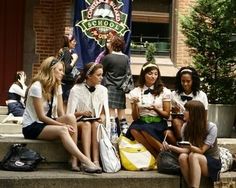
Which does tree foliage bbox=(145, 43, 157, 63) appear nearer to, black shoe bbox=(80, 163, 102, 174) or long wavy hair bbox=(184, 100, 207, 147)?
long wavy hair bbox=(184, 100, 207, 147)

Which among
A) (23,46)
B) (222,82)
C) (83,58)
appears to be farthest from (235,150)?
(23,46)

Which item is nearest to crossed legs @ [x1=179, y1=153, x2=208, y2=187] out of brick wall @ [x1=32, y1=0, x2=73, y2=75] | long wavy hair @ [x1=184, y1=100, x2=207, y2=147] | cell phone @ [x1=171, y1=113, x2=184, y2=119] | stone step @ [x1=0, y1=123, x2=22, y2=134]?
long wavy hair @ [x1=184, y1=100, x2=207, y2=147]

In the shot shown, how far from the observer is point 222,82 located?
11023 mm

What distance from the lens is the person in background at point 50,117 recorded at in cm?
731

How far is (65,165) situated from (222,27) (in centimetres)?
462

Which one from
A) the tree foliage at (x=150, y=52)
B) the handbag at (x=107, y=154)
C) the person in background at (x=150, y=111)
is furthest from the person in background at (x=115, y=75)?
the tree foliage at (x=150, y=52)

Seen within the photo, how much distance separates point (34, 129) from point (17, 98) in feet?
11.4

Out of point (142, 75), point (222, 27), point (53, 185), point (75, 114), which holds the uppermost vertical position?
point (222, 27)

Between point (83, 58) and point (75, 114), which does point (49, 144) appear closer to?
point (75, 114)

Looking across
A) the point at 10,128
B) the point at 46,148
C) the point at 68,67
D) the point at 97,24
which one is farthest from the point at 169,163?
the point at 97,24

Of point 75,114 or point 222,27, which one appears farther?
point 222,27

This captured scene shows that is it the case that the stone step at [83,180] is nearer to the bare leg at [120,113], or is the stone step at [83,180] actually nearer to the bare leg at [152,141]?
the bare leg at [152,141]

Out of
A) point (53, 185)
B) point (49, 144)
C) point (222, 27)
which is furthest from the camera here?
point (222, 27)

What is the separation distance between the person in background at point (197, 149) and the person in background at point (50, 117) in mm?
1083
